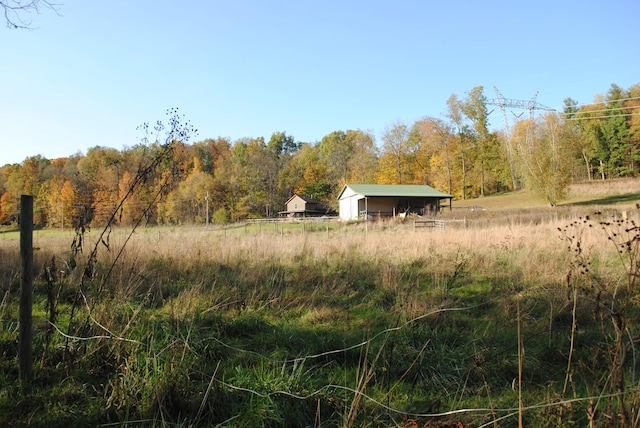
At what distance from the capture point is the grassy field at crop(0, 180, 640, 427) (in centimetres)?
233

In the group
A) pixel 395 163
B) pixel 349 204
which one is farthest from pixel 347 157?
pixel 349 204

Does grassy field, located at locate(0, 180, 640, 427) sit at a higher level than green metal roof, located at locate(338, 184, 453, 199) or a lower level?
lower

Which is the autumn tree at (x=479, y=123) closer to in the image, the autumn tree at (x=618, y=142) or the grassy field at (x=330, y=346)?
the autumn tree at (x=618, y=142)

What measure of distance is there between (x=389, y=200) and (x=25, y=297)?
43404 mm

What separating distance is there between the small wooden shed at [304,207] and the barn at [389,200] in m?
13.9

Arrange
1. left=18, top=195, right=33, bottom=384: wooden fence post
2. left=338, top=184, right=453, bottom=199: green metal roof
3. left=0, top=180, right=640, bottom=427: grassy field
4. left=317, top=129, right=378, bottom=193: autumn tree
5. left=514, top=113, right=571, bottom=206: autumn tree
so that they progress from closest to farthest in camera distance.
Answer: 1. left=0, top=180, right=640, bottom=427: grassy field
2. left=18, top=195, right=33, bottom=384: wooden fence post
3. left=514, top=113, right=571, bottom=206: autumn tree
4. left=338, top=184, right=453, bottom=199: green metal roof
5. left=317, top=129, right=378, bottom=193: autumn tree

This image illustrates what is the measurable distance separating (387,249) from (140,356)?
776 centimetres

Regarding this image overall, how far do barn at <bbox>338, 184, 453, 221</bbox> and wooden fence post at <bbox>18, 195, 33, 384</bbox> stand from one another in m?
40.2

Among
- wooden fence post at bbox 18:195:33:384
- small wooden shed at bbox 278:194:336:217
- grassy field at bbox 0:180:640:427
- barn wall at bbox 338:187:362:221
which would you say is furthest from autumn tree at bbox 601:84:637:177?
wooden fence post at bbox 18:195:33:384

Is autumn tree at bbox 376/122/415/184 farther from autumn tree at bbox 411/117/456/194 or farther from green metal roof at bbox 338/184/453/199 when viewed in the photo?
green metal roof at bbox 338/184/453/199

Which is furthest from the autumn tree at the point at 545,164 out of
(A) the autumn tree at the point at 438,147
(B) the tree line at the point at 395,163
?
(A) the autumn tree at the point at 438,147

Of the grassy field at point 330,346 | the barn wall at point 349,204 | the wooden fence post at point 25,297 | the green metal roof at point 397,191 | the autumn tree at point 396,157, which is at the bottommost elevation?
the grassy field at point 330,346

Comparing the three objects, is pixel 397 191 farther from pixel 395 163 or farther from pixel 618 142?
pixel 618 142

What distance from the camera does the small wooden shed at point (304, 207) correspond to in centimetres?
5853
